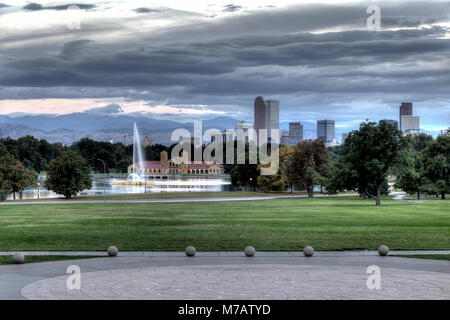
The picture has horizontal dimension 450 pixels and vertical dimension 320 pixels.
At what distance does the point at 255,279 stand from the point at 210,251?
7.82 metres

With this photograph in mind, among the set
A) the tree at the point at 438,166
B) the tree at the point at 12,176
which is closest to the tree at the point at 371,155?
the tree at the point at 438,166

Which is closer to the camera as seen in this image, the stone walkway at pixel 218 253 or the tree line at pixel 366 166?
the stone walkway at pixel 218 253

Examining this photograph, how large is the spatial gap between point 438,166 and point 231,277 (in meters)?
70.9

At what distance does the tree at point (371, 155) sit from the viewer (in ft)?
202

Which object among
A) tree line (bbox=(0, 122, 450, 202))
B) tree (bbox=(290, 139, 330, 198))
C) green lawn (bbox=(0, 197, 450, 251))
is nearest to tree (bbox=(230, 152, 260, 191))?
tree line (bbox=(0, 122, 450, 202))

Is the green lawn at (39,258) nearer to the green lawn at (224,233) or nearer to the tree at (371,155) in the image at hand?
the green lawn at (224,233)

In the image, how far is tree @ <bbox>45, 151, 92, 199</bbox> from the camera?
8212 centimetres

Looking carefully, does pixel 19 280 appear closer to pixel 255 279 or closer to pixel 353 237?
pixel 255 279

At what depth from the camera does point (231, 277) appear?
1691 centimetres

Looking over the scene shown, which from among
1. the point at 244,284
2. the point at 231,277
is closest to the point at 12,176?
the point at 231,277

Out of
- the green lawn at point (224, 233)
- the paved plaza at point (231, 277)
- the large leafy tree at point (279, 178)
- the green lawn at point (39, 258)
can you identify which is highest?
the large leafy tree at point (279, 178)

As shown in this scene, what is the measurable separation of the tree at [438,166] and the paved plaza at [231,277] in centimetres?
6186

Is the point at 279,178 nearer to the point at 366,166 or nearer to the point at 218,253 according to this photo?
the point at 366,166

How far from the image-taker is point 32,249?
24844mm
